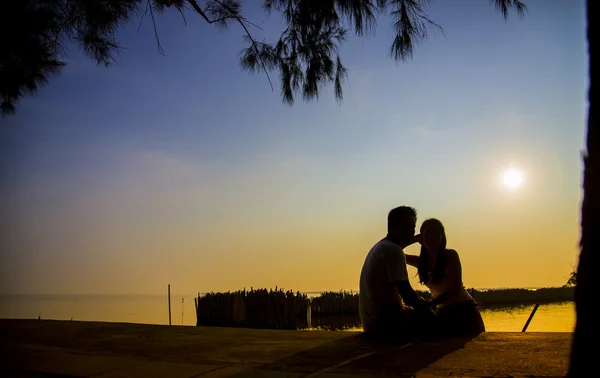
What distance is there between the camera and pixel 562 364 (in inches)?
96.4

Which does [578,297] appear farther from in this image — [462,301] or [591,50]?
[462,301]

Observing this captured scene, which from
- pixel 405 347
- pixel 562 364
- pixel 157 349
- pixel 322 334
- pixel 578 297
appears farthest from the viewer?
pixel 322 334

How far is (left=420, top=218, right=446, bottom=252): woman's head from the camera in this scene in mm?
3926

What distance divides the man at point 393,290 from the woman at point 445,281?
0.32m

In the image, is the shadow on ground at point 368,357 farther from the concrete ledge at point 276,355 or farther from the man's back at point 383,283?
the man's back at point 383,283

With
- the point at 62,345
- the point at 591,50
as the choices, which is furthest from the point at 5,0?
the point at 591,50

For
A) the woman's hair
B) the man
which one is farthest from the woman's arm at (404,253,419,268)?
the man

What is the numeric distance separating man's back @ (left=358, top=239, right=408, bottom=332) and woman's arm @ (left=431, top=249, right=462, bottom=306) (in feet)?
1.60

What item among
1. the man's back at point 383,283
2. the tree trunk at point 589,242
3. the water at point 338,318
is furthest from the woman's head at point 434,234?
the tree trunk at point 589,242

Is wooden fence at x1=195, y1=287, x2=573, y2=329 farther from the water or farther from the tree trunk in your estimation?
the tree trunk

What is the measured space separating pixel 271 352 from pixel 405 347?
2.77 feet

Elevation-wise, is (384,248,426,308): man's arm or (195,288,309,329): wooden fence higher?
(384,248,426,308): man's arm

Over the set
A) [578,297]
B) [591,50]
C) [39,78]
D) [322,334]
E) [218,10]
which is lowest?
[322,334]

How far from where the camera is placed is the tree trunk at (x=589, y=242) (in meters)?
Answer: 1.40
